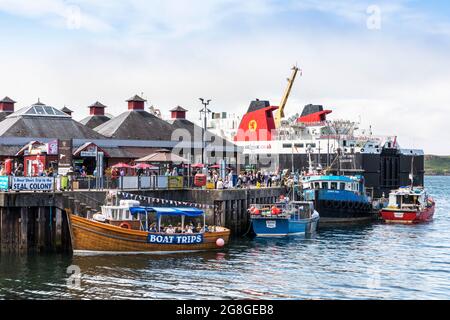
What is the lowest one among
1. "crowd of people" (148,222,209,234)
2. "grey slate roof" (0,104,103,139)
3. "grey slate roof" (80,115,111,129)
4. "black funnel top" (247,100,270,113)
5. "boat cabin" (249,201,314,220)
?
"crowd of people" (148,222,209,234)

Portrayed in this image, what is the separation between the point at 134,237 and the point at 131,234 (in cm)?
28

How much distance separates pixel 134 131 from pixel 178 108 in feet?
55.6

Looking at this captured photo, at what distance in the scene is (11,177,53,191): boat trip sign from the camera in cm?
4078

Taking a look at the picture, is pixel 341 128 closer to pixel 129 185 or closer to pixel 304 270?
pixel 129 185

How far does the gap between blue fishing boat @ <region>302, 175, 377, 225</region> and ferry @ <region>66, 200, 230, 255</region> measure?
27.0 meters

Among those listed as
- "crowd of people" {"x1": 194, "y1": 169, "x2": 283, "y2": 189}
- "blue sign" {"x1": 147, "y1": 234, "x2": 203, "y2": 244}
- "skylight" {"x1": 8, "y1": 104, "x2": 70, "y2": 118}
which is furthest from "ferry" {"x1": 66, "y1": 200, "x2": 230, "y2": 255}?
"skylight" {"x1": 8, "y1": 104, "x2": 70, "y2": 118}

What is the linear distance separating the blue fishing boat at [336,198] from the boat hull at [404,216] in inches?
105

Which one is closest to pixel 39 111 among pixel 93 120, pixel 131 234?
pixel 93 120

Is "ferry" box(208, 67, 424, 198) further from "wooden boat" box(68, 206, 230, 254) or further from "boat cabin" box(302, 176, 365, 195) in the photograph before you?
"wooden boat" box(68, 206, 230, 254)

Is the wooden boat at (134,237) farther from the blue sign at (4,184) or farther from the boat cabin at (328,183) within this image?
the boat cabin at (328,183)

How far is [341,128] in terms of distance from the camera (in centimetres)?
11150

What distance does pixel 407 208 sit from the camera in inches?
2832

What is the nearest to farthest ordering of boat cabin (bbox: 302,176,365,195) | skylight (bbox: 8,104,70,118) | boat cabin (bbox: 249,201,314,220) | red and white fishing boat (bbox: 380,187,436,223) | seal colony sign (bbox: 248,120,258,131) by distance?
1. boat cabin (bbox: 249,201,314,220)
2. skylight (bbox: 8,104,70,118)
3. red and white fishing boat (bbox: 380,187,436,223)
4. boat cabin (bbox: 302,176,365,195)
5. seal colony sign (bbox: 248,120,258,131)
